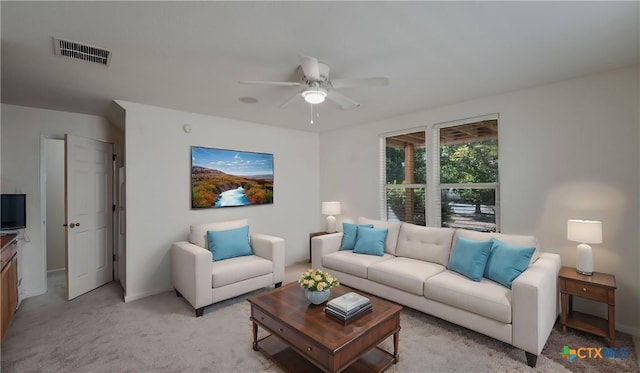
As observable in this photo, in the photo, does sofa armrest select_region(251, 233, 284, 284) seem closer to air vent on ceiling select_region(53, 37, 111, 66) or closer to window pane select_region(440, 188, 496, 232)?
window pane select_region(440, 188, 496, 232)

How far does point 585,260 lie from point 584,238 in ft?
0.71

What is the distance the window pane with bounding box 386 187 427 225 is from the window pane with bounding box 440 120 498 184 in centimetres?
45

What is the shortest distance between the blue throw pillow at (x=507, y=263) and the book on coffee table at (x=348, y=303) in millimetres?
1297

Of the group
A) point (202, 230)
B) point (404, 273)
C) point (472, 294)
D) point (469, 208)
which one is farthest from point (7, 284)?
point (469, 208)

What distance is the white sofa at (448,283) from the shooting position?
7.28ft

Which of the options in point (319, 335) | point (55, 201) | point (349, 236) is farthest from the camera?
point (55, 201)

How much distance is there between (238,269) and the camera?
332 cm

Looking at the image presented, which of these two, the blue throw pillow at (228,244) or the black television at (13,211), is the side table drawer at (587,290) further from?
the black television at (13,211)

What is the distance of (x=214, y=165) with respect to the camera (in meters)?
4.18

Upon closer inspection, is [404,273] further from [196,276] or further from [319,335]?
[196,276]

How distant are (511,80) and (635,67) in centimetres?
95

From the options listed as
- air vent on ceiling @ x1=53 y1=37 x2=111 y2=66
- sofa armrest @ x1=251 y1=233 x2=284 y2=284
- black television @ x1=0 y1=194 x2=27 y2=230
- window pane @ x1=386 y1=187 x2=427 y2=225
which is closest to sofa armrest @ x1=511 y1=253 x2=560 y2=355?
window pane @ x1=386 y1=187 x2=427 y2=225

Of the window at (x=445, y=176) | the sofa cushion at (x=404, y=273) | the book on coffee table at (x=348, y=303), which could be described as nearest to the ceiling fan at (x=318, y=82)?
the book on coffee table at (x=348, y=303)

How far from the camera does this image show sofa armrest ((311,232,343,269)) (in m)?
3.96
